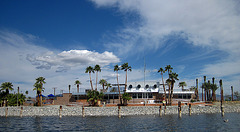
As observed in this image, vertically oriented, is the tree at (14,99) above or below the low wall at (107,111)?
above

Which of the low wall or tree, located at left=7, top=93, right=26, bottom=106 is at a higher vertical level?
tree, located at left=7, top=93, right=26, bottom=106

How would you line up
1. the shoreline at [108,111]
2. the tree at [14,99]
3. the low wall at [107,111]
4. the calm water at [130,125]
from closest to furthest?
1. the calm water at [130,125]
2. the shoreline at [108,111]
3. the low wall at [107,111]
4. the tree at [14,99]

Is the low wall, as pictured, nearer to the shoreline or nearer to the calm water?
the shoreline

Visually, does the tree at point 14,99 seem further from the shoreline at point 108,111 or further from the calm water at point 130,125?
the calm water at point 130,125

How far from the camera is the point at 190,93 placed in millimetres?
76312

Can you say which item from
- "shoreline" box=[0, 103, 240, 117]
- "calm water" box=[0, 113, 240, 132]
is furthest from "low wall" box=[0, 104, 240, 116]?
"calm water" box=[0, 113, 240, 132]

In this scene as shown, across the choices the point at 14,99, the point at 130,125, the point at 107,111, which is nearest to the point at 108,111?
the point at 107,111

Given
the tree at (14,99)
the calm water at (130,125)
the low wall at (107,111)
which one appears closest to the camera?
the calm water at (130,125)

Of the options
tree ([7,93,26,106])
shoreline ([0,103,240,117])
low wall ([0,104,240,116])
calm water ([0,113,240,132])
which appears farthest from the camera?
tree ([7,93,26,106])

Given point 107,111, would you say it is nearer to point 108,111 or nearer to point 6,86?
point 108,111

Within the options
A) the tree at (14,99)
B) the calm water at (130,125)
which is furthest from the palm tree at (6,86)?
the calm water at (130,125)

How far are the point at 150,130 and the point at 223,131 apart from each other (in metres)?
11.1

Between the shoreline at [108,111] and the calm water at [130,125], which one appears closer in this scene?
the calm water at [130,125]

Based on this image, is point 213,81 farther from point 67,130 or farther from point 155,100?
point 67,130
